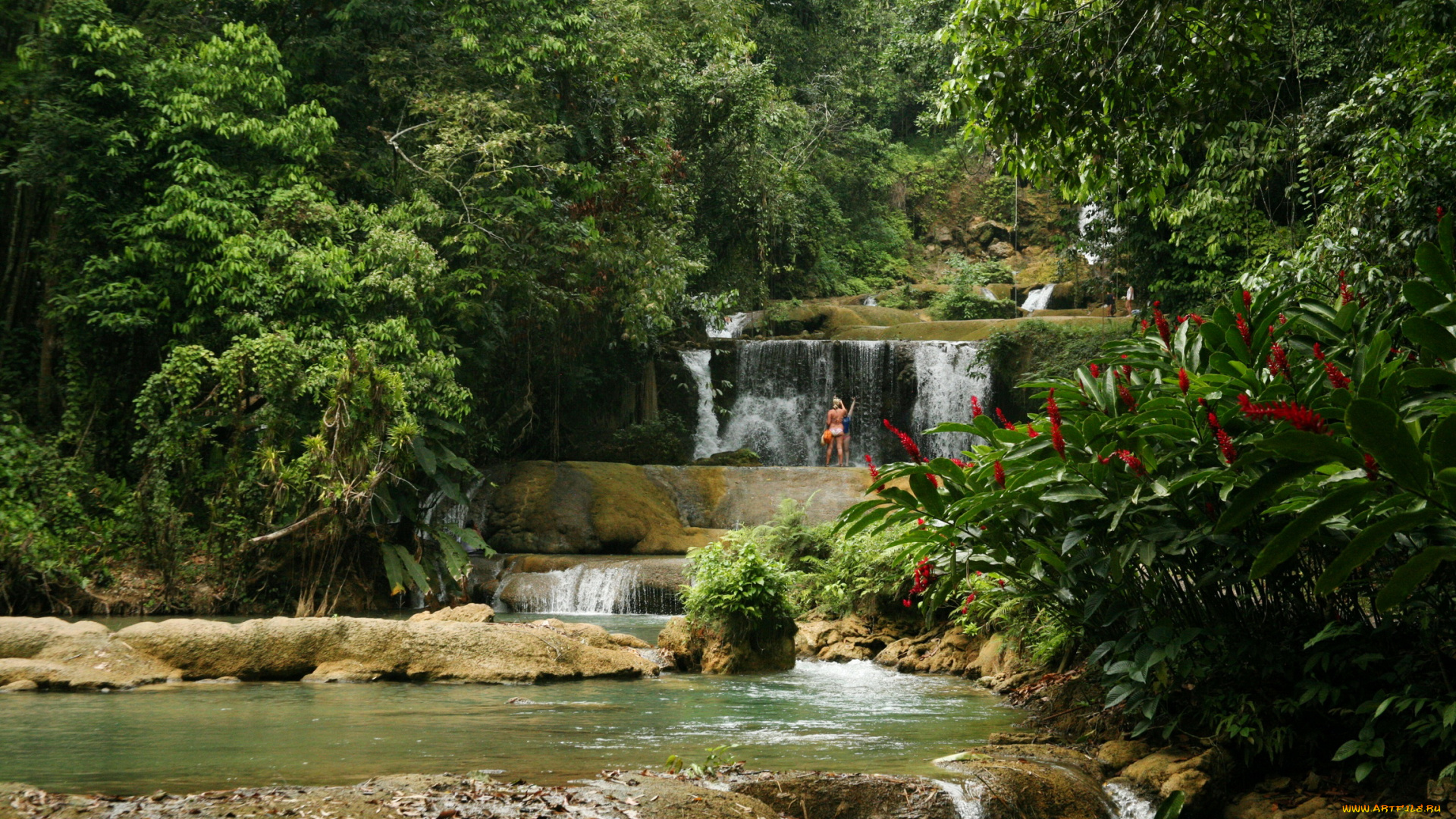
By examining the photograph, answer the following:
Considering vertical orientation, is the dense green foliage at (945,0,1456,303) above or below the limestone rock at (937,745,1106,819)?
above

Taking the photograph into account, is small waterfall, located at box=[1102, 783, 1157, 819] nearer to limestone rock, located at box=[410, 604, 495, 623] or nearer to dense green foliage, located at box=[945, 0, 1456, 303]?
dense green foliage, located at box=[945, 0, 1456, 303]

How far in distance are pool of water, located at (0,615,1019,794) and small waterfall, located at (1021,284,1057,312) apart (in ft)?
74.0

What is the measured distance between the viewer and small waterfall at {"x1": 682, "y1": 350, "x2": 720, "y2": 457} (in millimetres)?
23953

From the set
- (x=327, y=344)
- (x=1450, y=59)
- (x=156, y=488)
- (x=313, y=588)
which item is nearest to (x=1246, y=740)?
(x=1450, y=59)

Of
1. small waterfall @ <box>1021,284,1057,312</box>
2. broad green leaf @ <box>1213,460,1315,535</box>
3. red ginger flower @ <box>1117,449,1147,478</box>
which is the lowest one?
broad green leaf @ <box>1213,460,1315,535</box>

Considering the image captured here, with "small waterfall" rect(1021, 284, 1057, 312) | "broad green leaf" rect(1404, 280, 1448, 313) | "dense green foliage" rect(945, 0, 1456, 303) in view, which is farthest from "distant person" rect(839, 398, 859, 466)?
"broad green leaf" rect(1404, 280, 1448, 313)

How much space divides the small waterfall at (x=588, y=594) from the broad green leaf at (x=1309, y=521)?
11909 mm

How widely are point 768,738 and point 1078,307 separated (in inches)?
966

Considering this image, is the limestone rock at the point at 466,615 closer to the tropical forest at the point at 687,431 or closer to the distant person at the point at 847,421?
the tropical forest at the point at 687,431

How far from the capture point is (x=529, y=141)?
640 inches

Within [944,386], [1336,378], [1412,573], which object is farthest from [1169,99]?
[944,386]

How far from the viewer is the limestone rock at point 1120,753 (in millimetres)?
5051

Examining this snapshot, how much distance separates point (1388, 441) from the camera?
2.81 metres

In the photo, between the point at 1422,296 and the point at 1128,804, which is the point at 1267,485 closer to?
the point at 1422,296
